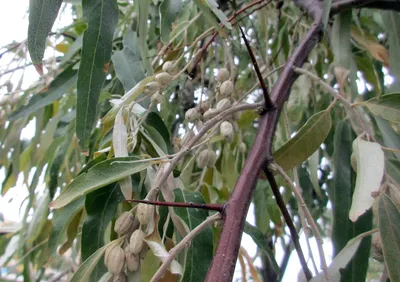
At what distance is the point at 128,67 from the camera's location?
2.71 ft

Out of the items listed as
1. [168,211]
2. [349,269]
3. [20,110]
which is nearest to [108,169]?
[168,211]

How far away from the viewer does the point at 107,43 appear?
23.0 inches

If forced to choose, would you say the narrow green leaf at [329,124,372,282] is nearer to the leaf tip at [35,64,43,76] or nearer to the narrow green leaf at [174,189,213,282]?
the narrow green leaf at [174,189,213,282]

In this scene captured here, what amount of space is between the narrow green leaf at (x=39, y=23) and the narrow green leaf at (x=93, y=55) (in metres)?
0.07

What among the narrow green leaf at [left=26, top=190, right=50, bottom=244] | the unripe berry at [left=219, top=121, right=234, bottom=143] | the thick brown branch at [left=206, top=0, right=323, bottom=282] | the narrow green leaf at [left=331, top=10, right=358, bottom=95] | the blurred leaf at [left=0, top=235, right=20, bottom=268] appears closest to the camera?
the thick brown branch at [left=206, top=0, right=323, bottom=282]

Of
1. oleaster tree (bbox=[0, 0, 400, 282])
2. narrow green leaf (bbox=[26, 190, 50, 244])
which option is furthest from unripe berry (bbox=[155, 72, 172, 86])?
narrow green leaf (bbox=[26, 190, 50, 244])

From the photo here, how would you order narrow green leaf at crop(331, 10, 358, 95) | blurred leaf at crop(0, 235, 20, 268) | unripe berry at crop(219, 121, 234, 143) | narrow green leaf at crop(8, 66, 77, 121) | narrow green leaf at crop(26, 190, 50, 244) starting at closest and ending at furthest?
unripe berry at crop(219, 121, 234, 143) → narrow green leaf at crop(331, 10, 358, 95) → narrow green leaf at crop(8, 66, 77, 121) → narrow green leaf at crop(26, 190, 50, 244) → blurred leaf at crop(0, 235, 20, 268)

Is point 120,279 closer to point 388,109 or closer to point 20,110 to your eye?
point 388,109

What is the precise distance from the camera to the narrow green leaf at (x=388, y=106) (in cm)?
57

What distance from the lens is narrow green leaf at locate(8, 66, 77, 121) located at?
88cm

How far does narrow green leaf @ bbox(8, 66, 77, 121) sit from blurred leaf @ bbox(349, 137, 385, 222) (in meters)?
0.56

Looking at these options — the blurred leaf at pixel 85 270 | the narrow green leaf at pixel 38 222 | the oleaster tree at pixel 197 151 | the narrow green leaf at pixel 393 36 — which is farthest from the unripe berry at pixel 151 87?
the narrow green leaf at pixel 38 222

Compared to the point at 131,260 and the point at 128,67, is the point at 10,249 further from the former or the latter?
the point at 131,260

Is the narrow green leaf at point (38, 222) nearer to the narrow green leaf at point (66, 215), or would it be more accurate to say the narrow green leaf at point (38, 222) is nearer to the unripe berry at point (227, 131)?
the narrow green leaf at point (66, 215)
